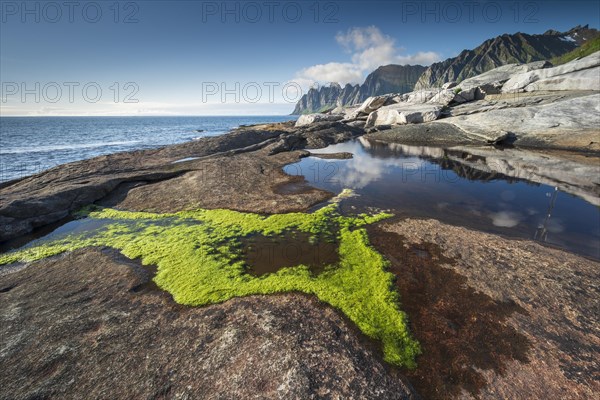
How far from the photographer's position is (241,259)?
1029 centimetres

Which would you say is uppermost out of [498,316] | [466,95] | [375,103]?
[375,103]

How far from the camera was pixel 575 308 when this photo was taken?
716cm

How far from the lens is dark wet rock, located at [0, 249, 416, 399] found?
519 centimetres

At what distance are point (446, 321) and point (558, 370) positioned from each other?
2.20 meters

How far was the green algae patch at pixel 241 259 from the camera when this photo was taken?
7.47m

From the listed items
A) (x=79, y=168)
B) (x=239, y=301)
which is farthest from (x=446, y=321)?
(x=79, y=168)

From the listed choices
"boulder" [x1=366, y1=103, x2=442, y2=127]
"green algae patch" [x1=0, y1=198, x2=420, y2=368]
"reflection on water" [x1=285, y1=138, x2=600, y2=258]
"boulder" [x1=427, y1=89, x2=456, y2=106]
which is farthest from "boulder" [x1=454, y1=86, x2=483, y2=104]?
"green algae patch" [x1=0, y1=198, x2=420, y2=368]

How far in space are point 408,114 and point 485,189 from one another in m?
30.1

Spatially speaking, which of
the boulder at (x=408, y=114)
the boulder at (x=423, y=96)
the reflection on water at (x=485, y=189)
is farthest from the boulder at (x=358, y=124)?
the reflection on water at (x=485, y=189)

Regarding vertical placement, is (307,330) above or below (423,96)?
below

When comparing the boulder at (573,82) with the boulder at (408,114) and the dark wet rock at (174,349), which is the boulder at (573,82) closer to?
the boulder at (408,114)

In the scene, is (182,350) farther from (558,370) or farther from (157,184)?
(157,184)

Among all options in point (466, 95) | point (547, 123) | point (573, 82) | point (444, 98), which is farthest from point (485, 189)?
point (466, 95)

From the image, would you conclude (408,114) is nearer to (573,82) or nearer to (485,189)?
(573,82)
